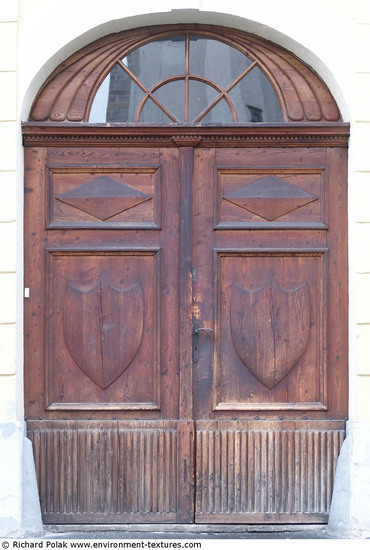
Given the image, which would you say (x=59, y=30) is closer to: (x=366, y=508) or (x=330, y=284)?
(x=330, y=284)

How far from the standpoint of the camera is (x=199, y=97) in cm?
554

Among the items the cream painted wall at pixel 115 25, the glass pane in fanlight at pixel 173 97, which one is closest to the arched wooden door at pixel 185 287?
the glass pane in fanlight at pixel 173 97

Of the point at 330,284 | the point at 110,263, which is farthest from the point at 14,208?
the point at 330,284

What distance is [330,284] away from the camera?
547 centimetres

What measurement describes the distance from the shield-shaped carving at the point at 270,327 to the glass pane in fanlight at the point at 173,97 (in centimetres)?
139

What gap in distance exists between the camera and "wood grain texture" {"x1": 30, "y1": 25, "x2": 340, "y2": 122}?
18.1 feet

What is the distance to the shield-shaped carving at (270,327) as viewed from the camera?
5.46m

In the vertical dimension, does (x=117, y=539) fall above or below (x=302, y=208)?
below

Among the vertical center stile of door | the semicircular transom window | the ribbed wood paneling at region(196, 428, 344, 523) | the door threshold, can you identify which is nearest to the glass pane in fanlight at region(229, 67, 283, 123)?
the semicircular transom window

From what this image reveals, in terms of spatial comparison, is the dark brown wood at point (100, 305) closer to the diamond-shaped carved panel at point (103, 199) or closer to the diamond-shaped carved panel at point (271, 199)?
the diamond-shaped carved panel at point (103, 199)

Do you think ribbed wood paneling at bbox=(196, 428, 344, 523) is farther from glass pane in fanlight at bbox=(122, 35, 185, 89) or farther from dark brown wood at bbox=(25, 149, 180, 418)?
glass pane in fanlight at bbox=(122, 35, 185, 89)

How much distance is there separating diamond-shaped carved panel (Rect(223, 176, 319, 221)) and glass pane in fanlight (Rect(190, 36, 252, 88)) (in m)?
0.83

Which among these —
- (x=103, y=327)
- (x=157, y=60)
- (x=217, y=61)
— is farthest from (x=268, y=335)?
(x=157, y=60)

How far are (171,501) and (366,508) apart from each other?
1394 mm
